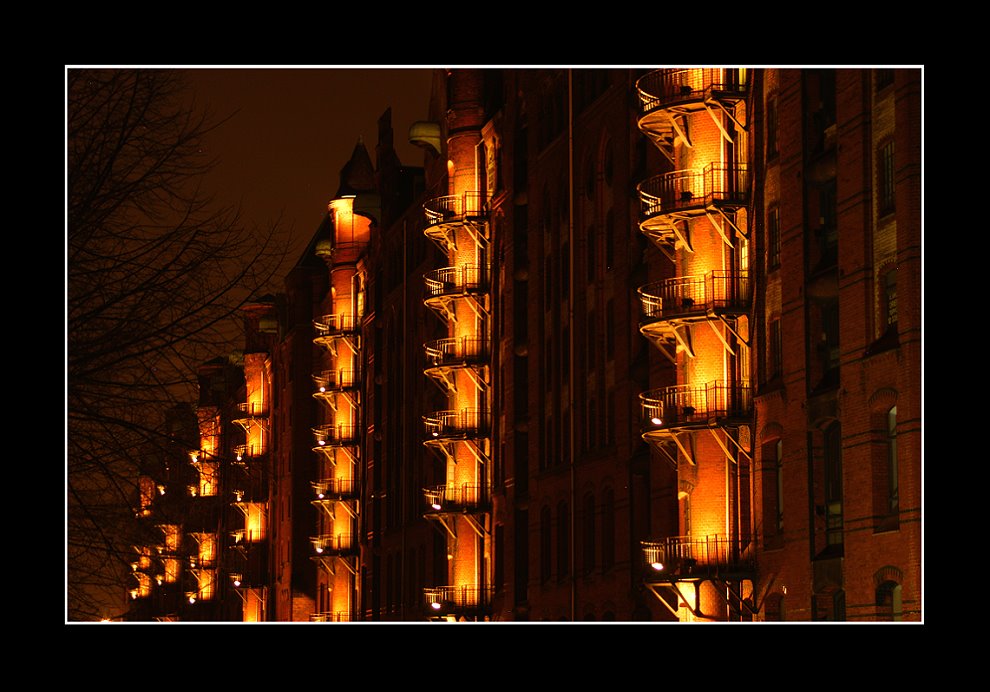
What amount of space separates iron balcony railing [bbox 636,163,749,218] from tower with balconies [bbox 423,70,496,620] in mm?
16267

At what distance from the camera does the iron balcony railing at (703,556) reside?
3141 centimetres

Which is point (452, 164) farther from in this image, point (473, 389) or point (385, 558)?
point (385, 558)

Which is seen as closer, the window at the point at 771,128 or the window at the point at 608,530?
the window at the point at 771,128

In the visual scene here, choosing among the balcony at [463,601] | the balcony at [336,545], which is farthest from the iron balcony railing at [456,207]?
the balcony at [336,545]

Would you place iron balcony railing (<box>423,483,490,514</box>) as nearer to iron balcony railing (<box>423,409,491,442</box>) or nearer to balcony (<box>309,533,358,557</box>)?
iron balcony railing (<box>423,409,491,442</box>)

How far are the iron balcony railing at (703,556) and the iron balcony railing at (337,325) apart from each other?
35.8 metres

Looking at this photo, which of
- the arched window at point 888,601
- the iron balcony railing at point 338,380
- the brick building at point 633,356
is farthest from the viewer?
the iron balcony railing at point 338,380

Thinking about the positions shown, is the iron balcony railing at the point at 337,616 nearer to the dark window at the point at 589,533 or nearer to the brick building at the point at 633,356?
the brick building at the point at 633,356

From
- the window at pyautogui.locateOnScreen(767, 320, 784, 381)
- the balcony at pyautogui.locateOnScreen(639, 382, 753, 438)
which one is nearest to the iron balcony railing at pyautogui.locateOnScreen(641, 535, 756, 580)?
the balcony at pyautogui.locateOnScreen(639, 382, 753, 438)

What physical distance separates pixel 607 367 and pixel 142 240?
23.2m

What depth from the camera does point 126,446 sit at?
17.7 meters

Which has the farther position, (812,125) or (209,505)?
(812,125)

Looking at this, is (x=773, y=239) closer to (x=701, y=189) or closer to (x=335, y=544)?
(x=701, y=189)
